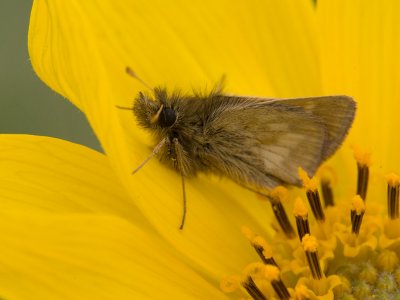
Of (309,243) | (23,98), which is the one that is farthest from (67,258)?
(23,98)

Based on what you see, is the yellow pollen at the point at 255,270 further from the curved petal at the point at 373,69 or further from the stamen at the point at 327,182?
the curved petal at the point at 373,69

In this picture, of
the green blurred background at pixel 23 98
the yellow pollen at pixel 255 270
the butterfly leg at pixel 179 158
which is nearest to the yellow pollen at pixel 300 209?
the yellow pollen at pixel 255 270

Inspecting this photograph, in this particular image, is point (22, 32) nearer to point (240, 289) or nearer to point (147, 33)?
point (147, 33)

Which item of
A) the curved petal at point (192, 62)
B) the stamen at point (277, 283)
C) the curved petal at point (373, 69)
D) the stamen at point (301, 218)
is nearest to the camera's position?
the curved petal at point (192, 62)

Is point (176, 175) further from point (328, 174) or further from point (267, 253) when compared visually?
point (328, 174)

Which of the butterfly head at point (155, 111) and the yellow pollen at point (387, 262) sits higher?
the yellow pollen at point (387, 262)

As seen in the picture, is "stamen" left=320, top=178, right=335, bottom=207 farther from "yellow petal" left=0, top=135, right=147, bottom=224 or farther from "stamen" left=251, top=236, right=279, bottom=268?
"yellow petal" left=0, top=135, right=147, bottom=224

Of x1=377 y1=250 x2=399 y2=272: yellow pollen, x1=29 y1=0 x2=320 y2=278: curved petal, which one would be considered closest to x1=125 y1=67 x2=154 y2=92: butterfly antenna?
x1=29 y1=0 x2=320 y2=278: curved petal
